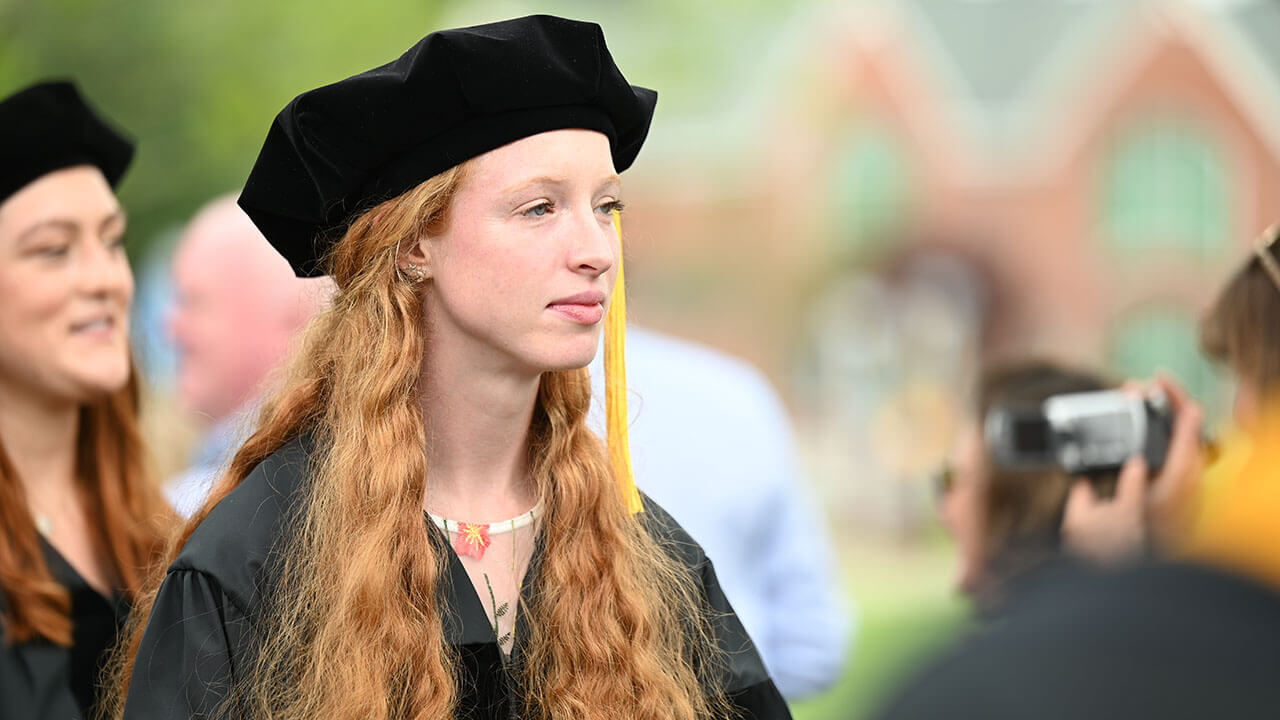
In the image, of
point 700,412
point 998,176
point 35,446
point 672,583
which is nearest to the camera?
point 672,583

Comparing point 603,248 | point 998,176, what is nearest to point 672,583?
point 603,248

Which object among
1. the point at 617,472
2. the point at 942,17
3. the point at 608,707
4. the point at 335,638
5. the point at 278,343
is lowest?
the point at 608,707

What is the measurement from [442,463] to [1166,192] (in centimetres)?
2724

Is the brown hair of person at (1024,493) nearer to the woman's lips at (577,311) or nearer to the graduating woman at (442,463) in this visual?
the graduating woman at (442,463)

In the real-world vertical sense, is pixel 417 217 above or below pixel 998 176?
below

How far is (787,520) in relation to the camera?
390 cm

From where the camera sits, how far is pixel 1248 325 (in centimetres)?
299

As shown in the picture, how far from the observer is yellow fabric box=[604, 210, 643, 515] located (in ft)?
8.23

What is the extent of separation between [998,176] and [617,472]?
26.2m

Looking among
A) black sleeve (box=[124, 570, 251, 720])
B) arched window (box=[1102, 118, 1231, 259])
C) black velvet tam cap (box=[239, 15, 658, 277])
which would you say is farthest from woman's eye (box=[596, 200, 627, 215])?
arched window (box=[1102, 118, 1231, 259])

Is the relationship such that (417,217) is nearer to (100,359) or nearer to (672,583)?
(672,583)

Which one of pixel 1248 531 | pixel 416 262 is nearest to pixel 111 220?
pixel 416 262

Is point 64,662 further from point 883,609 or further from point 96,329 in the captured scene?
point 883,609

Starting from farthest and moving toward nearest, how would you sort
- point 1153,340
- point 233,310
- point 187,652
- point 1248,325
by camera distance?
point 1153,340 < point 233,310 < point 1248,325 < point 187,652
